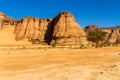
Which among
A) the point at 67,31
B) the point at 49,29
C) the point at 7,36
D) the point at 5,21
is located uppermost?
the point at 5,21

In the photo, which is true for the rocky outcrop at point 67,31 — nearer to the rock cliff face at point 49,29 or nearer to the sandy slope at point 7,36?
the rock cliff face at point 49,29

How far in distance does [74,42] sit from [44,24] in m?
35.4

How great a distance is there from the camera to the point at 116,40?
194250 millimetres

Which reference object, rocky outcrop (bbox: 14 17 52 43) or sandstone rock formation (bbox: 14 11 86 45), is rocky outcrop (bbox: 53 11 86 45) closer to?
sandstone rock formation (bbox: 14 11 86 45)

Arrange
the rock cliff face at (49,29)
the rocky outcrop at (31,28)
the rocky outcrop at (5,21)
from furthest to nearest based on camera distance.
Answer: the rocky outcrop at (5,21), the rocky outcrop at (31,28), the rock cliff face at (49,29)

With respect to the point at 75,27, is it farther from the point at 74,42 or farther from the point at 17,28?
the point at 17,28

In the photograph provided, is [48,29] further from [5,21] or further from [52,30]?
[5,21]

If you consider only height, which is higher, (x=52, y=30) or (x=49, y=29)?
(x=49, y=29)

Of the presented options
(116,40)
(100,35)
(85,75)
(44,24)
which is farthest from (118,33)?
(85,75)

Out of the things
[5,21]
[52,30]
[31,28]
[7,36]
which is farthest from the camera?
[5,21]

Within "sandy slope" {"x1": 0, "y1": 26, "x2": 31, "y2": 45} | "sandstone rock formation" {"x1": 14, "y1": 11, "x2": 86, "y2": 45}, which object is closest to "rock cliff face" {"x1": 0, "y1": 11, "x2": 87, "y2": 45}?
"sandstone rock formation" {"x1": 14, "y1": 11, "x2": 86, "y2": 45}

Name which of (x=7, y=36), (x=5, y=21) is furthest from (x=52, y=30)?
(x=5, y=21)

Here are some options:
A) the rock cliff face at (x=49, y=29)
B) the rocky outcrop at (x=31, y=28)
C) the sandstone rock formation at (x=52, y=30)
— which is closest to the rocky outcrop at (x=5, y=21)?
the rock cliff face at (x=49, y=29)

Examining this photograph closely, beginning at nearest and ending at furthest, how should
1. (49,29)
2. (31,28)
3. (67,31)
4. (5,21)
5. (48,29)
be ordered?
(67,31) < (49,29) < (48,29) < (31,28) < (5,21)
